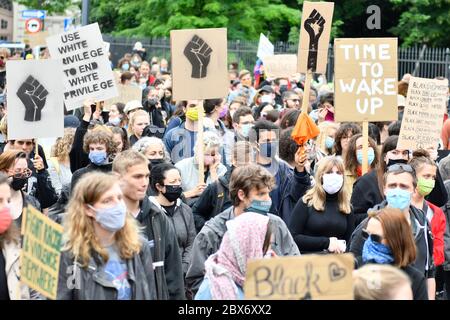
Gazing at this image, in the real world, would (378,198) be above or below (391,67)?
below

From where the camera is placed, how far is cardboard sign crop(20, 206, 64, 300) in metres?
6.02

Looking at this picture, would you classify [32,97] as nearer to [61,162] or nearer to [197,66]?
[61,162]

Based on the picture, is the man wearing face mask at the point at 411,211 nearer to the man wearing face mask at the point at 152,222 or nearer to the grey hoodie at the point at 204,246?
the grey hoodie at the point at 204,246

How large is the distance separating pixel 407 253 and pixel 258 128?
5.13m

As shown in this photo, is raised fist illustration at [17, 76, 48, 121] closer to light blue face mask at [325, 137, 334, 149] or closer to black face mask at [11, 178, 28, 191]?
black face mask at [11, 178, 28, 191]

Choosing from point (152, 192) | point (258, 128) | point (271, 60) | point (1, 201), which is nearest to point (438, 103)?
point (258, 128)

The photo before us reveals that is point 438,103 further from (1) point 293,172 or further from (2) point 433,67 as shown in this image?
(2) point 433,67

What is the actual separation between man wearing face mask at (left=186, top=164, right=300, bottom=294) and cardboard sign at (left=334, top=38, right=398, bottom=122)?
11.0 feet

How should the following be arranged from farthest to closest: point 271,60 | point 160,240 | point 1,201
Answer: point 271,60, point 160,240, point 1,201

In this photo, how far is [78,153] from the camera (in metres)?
11.7

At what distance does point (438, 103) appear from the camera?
41.8 ft

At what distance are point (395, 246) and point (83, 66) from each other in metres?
7.38

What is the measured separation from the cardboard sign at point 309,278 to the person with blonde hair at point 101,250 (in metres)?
1.09
